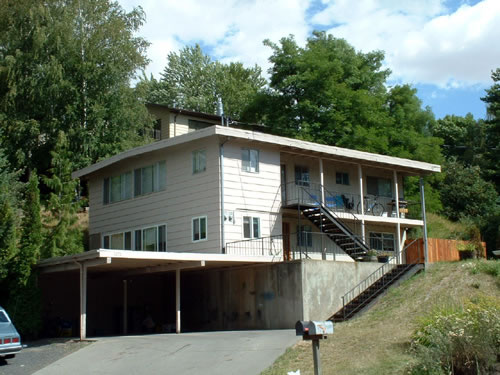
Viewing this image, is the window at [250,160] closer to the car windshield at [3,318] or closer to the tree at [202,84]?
the car windshield at [3,318]

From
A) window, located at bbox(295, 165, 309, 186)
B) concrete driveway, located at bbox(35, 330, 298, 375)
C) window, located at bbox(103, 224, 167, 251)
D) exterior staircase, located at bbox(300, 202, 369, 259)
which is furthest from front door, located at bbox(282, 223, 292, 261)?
concrete driveway, located at bbox(35, 330, 298, 375)

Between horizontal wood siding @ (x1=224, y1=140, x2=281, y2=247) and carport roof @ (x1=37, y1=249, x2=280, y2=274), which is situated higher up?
horizontal wood siding @ (x1=224, y1=140, x2=281, y2=247)

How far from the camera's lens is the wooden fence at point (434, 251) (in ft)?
95.9

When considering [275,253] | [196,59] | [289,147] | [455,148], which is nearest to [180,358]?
[275,253]

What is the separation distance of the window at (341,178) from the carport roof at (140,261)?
7703 mm

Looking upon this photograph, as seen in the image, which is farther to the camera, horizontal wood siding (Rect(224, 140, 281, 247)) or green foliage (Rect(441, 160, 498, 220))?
green foliage (Rect(441, 160, 498, 220))

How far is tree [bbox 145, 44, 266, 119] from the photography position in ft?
202

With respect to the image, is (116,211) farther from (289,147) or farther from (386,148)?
(386,148)

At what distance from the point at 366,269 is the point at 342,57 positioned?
23455 mm

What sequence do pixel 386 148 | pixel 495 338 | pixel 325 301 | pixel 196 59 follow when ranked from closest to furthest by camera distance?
1. pixel 495 338
2. pixel 325 301
3. pixel 386 148
4. pixel 196 59

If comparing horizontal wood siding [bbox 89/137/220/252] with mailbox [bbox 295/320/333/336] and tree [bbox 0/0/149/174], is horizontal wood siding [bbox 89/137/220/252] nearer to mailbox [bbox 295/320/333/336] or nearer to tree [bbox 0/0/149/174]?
tree [bbox 0/0/149/174]

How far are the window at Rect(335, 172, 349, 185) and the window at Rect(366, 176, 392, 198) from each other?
4.40 feet

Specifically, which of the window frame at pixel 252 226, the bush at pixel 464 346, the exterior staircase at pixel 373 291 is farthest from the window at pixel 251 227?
the bush at pixel 464 346

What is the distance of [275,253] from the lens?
89.8ft
